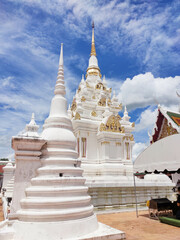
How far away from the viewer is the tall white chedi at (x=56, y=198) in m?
5.12

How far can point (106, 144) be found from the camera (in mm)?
18266

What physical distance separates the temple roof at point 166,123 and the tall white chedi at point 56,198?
14611mm

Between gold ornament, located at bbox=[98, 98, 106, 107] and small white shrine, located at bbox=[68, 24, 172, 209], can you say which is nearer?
small white shrine, located at bbox=[68, 24, 172, 209]

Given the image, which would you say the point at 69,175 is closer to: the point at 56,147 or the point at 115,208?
the point at 56,147

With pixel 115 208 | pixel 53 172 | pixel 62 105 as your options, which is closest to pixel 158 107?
pixel 115 208

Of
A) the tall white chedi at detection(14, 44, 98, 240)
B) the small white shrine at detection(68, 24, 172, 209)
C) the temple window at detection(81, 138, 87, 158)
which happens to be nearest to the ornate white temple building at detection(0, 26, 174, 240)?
the tall white chedi at detection(14, 44, 98, 240)

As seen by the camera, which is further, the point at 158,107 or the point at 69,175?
the point at 158,107

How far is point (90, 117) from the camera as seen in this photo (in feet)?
63.2

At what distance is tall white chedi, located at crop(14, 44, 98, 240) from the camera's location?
5.12m

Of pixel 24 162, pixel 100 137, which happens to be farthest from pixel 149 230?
pixel 100 137

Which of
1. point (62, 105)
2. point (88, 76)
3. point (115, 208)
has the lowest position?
point (115, 208)

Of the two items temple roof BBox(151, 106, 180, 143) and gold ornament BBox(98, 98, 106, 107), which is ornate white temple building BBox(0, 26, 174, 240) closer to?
gold ornament BBox(98, 98, 106, 107)

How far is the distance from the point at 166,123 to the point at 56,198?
17615 millimetres

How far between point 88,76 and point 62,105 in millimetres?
17627
